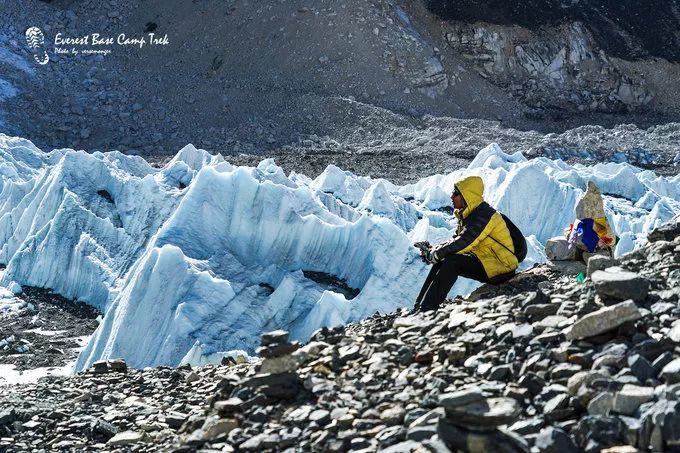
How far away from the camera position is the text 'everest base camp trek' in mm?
4449

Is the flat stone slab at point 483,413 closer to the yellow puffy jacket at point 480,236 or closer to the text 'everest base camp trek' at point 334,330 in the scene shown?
the text 'everest base camp trek' at point 334,330

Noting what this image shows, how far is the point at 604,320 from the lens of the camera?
4930 millimetres

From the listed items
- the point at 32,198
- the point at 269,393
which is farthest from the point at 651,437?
the point at 32,198

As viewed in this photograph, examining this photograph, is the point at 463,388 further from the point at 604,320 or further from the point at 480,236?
the point at 480,236

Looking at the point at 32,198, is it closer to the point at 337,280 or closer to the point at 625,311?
the point at 337,280

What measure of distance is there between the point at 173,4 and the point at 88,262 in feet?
97.3

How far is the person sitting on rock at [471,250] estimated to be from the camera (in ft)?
25.0

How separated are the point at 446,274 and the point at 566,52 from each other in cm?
3971

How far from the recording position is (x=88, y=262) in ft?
Result: 60.5

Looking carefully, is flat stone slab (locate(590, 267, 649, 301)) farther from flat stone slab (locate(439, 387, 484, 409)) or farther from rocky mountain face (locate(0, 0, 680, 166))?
rocky mountain face (locate(0, 0, 680, 166))

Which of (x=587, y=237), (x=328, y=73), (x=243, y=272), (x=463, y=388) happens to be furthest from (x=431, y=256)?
(x=328, y=73)

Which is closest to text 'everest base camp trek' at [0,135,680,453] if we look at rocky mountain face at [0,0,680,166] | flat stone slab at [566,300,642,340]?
flat stone slab at [566,300,642,340]

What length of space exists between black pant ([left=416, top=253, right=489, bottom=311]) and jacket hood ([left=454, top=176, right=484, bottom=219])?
34cm

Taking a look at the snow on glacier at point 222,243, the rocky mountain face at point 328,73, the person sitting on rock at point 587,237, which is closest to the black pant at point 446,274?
the person sitting on rock at point 587,237
